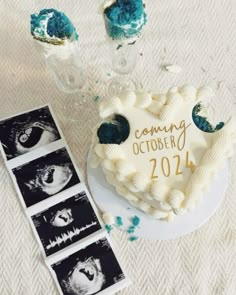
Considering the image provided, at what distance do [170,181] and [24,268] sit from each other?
36 centimetres

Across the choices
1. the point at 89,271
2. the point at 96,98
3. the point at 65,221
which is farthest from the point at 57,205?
the point at 96,98

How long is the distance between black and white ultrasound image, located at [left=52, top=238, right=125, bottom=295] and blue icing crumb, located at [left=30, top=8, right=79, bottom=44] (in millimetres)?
421

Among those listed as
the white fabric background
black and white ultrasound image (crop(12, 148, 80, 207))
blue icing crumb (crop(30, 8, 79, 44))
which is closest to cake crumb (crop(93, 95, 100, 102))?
the white fabric background

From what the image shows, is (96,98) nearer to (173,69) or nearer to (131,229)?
(173,69)

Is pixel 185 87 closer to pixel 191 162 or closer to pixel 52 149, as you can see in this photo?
pixel 191 162

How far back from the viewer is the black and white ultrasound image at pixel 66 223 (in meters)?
0.86

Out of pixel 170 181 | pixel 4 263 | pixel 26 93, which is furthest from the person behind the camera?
pixel 26 93

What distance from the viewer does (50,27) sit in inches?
28.5

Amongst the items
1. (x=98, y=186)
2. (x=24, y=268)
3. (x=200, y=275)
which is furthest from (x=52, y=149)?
(x=200, y=275)

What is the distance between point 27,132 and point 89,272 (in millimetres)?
339

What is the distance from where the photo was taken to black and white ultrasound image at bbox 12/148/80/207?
2.92ft

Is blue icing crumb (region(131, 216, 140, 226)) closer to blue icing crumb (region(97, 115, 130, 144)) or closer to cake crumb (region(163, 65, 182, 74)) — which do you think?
blue icing crumb (region(97, 115, 130, 144))

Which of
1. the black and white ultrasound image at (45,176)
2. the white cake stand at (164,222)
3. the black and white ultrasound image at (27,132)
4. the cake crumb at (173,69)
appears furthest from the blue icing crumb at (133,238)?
the cake crumb at (173,69)

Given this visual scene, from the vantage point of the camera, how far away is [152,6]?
105cm
